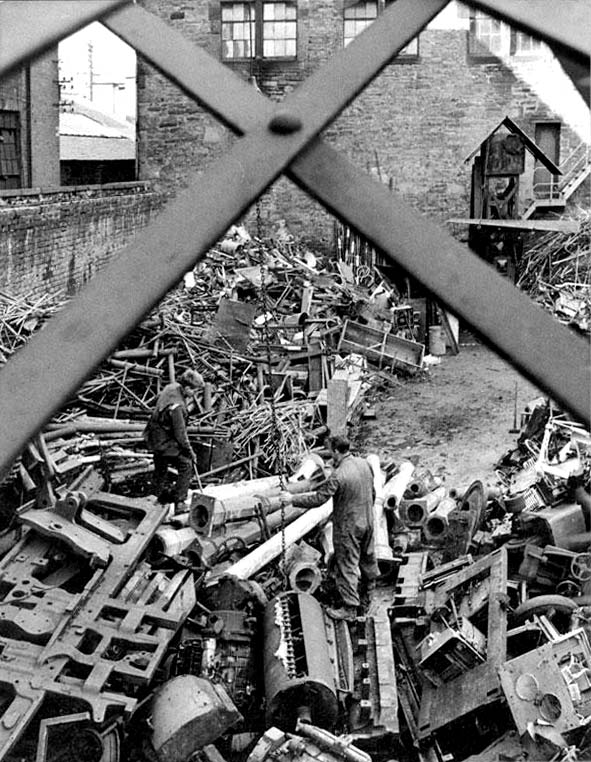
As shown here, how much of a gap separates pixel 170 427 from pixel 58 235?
7.20 metres

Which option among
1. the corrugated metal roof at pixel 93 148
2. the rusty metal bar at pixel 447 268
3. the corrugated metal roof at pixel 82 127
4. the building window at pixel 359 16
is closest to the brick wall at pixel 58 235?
the building window at pixel 359 16

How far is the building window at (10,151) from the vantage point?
20.3 meters

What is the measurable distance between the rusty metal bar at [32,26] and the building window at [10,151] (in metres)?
20.4

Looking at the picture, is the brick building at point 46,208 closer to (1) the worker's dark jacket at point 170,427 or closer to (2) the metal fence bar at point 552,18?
(1) the worker's dark jacket at point 170,427

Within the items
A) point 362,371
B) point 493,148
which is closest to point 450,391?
point 362,371

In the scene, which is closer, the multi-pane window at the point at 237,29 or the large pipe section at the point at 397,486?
the large pipe section at the point at 397,486

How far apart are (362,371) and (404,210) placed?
1323 centimetres

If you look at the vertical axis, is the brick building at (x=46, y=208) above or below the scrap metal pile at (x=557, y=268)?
above

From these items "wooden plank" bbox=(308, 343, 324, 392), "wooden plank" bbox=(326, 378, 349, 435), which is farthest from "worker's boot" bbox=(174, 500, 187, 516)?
"wooden plank" bbox=(308, 343, 324, 392)

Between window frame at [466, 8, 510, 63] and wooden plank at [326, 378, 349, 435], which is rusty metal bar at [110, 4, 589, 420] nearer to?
wooden plank at [326, 378, 349, 435]

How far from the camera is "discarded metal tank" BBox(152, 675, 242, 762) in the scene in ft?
16.6

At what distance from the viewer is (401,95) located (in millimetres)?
22562

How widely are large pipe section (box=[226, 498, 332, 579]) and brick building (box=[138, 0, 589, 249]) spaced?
15358 millimetres

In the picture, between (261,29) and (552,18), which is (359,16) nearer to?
(261,29)
